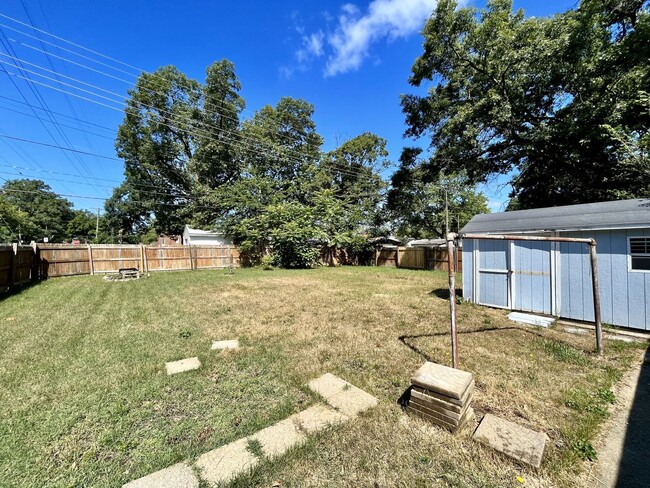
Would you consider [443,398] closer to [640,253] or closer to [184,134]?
[640,253]

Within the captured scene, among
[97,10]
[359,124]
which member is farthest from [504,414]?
[359,124]

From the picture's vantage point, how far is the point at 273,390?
116 inches

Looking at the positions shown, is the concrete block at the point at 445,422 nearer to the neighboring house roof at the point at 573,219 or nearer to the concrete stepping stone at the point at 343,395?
the concrete stepping stone at the point at 343,395

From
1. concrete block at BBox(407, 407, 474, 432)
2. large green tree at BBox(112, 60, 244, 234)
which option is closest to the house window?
concrete block at BBox(407, 407, 474, 432)

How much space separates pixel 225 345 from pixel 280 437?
2.30m

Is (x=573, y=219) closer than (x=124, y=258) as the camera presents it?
Yes

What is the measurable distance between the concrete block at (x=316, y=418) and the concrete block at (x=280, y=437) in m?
0.05

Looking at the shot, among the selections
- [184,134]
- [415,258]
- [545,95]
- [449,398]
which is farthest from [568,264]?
[184,134]

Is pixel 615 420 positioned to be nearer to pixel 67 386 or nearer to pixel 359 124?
pixel 67 386

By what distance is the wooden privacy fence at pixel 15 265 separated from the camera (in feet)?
28.1

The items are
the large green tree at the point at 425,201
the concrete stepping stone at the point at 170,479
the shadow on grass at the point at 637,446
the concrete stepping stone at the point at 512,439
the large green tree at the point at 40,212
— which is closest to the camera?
the concrete stepping stone at the point at 170,479

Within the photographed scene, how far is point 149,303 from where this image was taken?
278 inches

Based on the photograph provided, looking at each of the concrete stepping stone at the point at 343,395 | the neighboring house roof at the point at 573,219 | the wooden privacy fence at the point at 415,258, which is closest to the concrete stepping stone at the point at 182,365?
the concrete stepping stone at the point at 343,395

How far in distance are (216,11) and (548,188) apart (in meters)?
14.6
